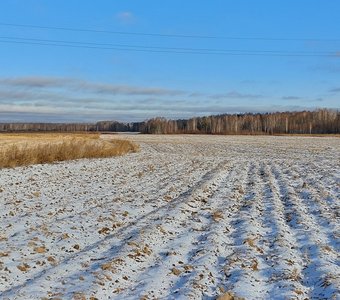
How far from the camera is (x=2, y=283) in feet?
20.0

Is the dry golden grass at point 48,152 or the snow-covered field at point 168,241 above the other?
the dry golden grass at point 48,152

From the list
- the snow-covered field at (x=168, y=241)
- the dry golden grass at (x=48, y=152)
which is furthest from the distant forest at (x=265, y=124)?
the snow-covered field at (x=168, y=241)

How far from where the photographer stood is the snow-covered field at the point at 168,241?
6.16 meters

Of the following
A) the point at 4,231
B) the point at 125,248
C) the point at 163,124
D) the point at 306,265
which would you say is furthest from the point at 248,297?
the point at 163,124

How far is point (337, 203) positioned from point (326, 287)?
692 cm

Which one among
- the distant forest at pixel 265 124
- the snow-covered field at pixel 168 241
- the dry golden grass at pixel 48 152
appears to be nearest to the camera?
the snow-covered field at pixel 168 241

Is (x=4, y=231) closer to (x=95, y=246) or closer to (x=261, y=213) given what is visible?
(x=95, y=246)

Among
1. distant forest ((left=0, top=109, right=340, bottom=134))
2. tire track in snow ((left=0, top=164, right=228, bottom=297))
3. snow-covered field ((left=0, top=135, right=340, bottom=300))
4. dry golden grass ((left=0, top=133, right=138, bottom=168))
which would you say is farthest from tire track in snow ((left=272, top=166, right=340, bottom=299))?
distant forest ((left=0, top=109, right=340, bottom=134))

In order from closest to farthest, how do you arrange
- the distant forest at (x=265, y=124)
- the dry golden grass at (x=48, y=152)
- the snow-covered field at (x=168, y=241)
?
the snow-covered field at (x=168, y=241), the dry golden grass at (x=48, y=152), the distant forest at (x=265, y=124)

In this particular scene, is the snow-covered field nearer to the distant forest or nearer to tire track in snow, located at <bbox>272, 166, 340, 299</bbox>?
tire track in snow, located at <bbox>272, 166, 340, 299</bbox>

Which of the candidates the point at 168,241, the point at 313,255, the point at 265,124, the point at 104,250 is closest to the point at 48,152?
the point at 168,241

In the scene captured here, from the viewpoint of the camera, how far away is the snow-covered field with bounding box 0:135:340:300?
6160 mm

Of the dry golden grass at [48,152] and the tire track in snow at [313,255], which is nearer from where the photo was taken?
the tire track in snow at [313,255]

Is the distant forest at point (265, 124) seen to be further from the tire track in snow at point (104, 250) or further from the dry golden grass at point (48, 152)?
the tire track in snow at point (104, 250)
